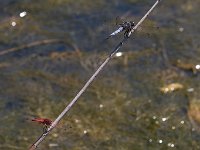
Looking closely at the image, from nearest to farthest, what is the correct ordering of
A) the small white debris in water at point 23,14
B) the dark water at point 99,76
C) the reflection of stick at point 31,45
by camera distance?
the dark water at point 99,76 < the reflection of stick at point 31,45 < the small white debris in water at point 23,14

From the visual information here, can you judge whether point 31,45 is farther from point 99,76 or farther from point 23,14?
point 99,76

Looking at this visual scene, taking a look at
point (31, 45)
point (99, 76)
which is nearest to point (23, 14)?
point (31, 45)

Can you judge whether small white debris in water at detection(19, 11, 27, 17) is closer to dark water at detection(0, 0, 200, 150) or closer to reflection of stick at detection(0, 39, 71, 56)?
dark water at detection(0, 0, 200, 150)

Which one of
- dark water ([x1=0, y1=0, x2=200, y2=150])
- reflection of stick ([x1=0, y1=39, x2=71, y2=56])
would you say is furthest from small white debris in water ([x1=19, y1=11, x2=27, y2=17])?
reflection of stick ([x1=0, y1=39, x2=71, y2=56])

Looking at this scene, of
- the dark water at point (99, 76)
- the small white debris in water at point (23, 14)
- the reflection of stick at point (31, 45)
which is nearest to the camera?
the dark water at point (99, 76)

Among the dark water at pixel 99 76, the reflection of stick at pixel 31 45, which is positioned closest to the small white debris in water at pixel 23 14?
the dark water at pixel 99 76

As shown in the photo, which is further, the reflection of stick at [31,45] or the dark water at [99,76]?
the reflection of stick at [31,45]

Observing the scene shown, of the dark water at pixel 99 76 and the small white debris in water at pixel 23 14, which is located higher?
the small white debris in water at pixel 23 14

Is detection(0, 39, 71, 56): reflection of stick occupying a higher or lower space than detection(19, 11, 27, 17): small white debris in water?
lower

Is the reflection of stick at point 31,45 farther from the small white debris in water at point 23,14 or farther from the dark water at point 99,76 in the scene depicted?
the small white debris in water at point 23,14

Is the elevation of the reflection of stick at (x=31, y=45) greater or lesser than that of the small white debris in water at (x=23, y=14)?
lesser
